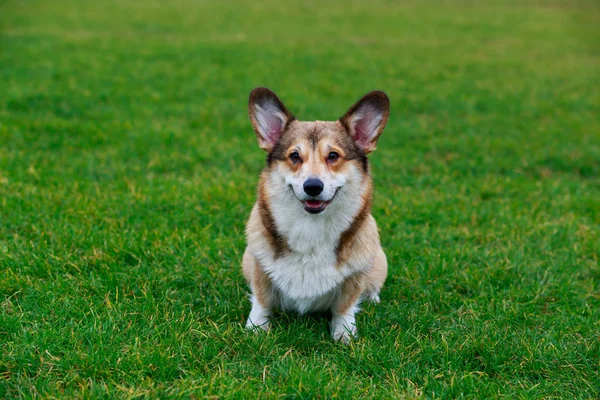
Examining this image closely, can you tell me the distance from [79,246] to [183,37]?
11.5 metres

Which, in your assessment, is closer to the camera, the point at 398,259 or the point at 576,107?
the point at 398,259

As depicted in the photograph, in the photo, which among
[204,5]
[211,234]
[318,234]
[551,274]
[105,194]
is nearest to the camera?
[318,234]

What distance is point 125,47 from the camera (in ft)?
43.1

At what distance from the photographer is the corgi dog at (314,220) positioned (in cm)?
374

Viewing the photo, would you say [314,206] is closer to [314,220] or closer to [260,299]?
[314,220]

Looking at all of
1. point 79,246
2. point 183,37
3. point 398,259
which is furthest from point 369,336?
point 183,37

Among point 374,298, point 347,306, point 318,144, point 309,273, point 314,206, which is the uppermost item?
point 318,144

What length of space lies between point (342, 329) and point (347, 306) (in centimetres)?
15

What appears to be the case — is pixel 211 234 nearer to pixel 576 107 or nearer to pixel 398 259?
pixel 398 259

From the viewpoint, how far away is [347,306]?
3.90 meters

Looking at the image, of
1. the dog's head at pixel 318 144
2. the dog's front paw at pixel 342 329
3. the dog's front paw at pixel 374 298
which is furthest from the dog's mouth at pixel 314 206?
the dog's front paw at pixel 374 298

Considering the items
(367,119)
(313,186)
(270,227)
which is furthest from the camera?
(367,119)

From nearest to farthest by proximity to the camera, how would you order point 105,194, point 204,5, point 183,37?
point 105,194, point 183,37, point 204,5

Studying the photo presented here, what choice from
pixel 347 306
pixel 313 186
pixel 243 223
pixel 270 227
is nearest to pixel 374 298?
pixel 347 306
